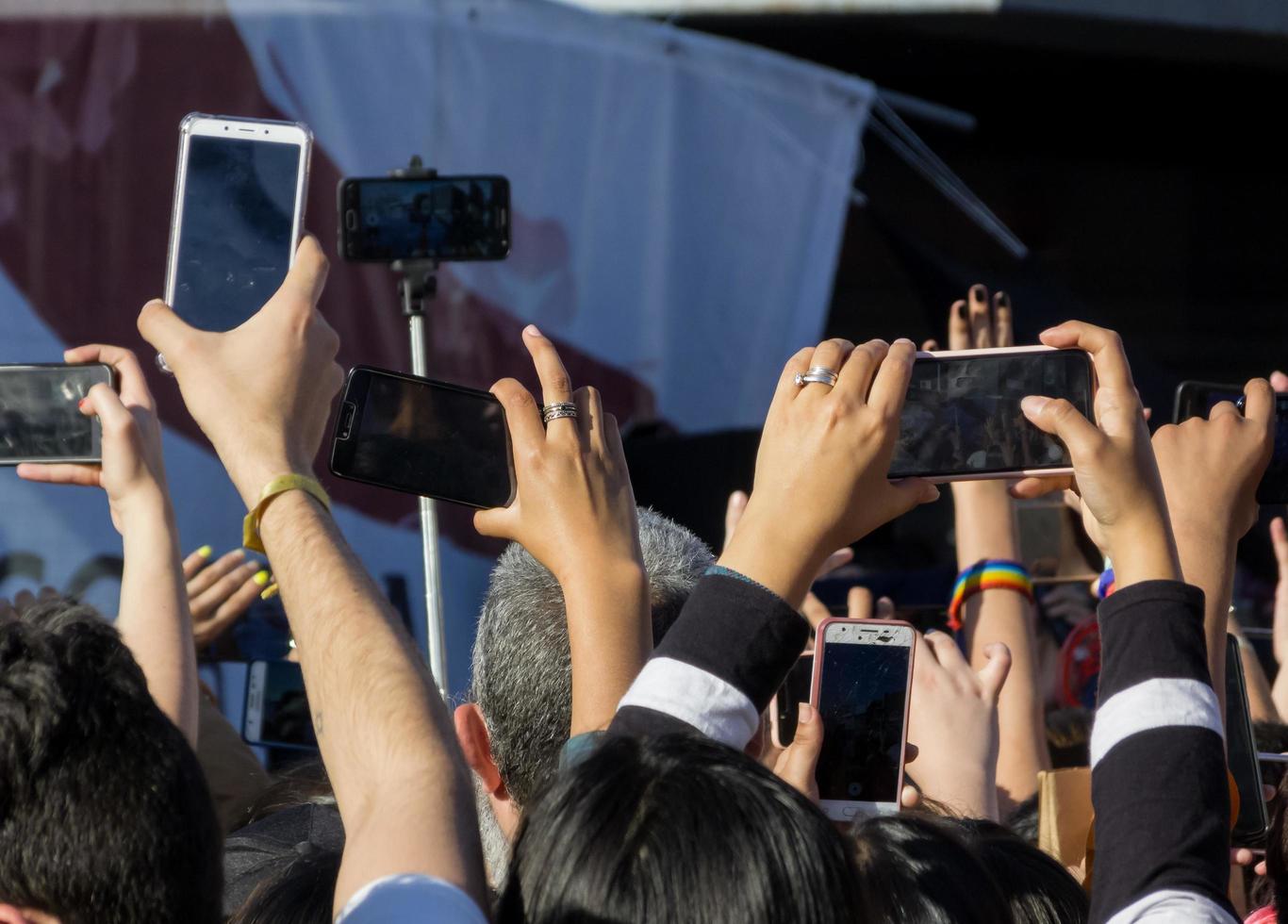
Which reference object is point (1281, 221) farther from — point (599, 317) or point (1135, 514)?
point (1135, 514)

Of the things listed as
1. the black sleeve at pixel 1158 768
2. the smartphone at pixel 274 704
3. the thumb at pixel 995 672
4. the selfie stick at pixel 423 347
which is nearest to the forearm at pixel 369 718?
the black sleeve at pixel 1158 768

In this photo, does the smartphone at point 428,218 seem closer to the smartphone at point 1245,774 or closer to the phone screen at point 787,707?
the phone screen at point 787,707

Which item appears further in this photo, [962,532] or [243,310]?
[962,532]

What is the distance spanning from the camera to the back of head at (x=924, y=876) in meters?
1.20

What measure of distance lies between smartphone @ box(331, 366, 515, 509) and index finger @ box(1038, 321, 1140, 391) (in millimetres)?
542

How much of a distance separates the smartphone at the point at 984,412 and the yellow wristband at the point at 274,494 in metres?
0.55

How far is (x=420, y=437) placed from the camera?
1.36 meters

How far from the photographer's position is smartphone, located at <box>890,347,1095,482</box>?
1.32m

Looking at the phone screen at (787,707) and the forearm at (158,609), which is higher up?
the forearm at (158,609)

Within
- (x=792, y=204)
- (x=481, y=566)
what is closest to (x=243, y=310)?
(x=481, y=566)

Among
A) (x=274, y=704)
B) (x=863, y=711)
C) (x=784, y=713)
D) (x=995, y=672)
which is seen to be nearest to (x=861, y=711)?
(x=863, y=711)

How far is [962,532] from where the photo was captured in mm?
2213

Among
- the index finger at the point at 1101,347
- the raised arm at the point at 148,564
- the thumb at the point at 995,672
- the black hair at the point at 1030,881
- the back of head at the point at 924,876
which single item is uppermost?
the index finger at the point at 1101,347

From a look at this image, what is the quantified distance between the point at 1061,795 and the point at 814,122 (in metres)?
2.99
